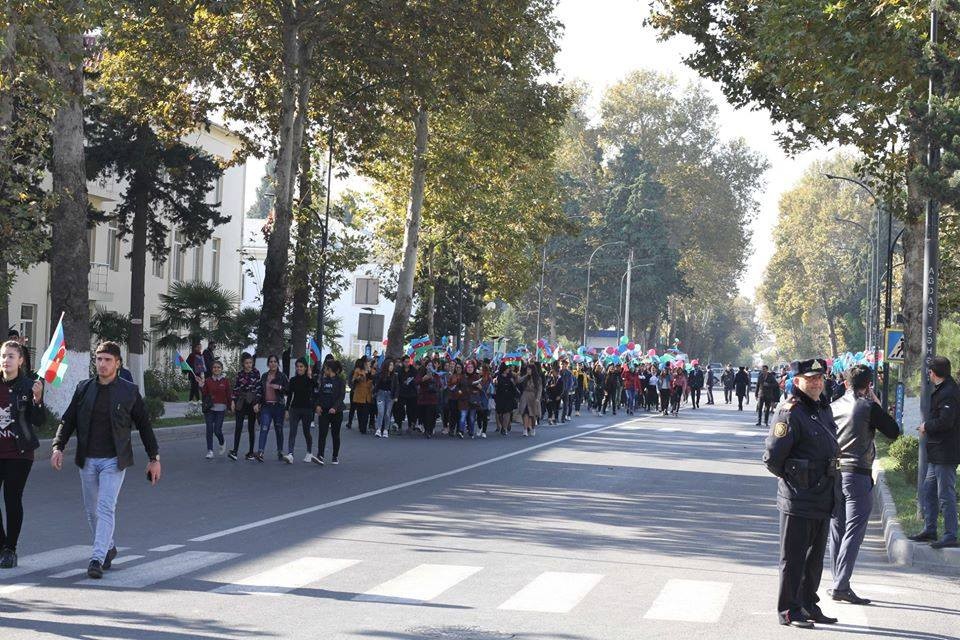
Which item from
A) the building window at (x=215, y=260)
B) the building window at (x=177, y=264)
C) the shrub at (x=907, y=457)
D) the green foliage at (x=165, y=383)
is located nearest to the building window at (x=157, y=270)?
the building window at (x=177, y=264)

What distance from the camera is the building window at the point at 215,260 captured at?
59.4 meters

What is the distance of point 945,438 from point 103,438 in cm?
714

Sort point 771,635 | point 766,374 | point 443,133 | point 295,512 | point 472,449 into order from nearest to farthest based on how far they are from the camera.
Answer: point 771,635 < point 295,512 < point 472,449 < point 766,374 < point 443,133

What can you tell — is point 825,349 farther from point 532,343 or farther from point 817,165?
point 532,343

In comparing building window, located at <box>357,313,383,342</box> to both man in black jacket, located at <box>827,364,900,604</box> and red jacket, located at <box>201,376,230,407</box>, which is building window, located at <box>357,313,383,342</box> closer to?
red jacket, located at <box>201,376,230,407</box>

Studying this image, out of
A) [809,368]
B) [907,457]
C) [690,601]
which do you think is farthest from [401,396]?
[809,368]

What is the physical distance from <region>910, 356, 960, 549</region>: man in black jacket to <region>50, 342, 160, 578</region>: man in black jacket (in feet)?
21.9

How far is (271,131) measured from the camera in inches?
1495

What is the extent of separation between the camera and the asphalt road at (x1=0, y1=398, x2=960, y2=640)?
8695 millimetres

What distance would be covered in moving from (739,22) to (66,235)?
45.3ft

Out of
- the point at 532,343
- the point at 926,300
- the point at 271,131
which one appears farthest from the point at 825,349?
the point at 926,300

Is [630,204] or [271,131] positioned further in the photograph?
[630,204]

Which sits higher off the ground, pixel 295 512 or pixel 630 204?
pixel 630 204

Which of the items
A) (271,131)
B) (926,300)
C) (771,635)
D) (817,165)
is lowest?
(771,635)
